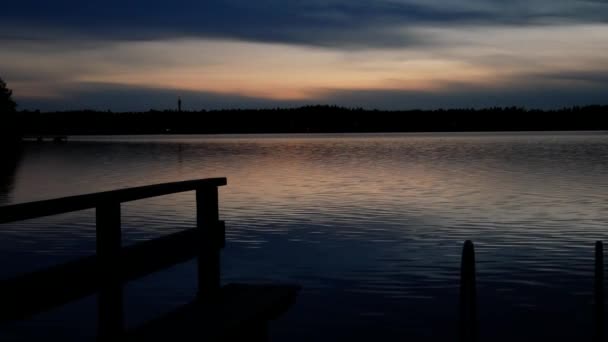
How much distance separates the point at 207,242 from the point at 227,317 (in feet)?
3.62

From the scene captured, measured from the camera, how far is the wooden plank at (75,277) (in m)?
5.31

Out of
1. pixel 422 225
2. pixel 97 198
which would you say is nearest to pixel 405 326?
pixel 97 198

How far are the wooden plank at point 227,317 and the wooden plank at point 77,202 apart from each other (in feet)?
3.83

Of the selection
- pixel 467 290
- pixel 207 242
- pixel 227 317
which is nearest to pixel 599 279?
pixel 467 290

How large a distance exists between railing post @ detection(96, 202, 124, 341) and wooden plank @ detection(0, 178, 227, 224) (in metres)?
0.10

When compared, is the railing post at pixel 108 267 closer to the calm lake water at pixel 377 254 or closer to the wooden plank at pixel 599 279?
the wooden plank at pixel 599 279

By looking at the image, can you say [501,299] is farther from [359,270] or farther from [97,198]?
[97,198]

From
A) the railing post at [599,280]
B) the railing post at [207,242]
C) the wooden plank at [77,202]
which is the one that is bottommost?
the railing post at [599,280]

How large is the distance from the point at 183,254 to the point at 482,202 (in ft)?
119

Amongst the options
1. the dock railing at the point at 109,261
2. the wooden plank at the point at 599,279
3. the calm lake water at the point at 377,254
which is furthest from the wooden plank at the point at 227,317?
the calm lake water at the point at 377,254

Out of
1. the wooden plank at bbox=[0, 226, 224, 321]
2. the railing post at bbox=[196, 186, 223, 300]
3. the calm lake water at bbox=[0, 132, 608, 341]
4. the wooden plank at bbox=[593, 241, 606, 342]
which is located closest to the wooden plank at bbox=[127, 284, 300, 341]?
the railing post at bbox=[196, 186, 223, 300]

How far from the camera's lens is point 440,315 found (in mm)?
15336

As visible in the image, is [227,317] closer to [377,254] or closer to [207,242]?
[207,242]

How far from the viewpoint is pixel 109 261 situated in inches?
253
